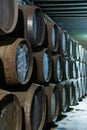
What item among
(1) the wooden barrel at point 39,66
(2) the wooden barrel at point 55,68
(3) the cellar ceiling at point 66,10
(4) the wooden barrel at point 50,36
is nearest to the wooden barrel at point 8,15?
(1) the wooden barrel at point 39,66

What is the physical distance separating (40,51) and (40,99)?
0.72m

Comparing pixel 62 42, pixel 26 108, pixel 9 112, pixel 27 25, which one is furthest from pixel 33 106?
pixel 62 42

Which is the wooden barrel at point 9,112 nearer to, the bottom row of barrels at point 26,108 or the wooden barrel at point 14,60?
the bottom row of barrels at point 26,108

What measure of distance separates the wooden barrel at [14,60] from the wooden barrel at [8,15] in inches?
7.9

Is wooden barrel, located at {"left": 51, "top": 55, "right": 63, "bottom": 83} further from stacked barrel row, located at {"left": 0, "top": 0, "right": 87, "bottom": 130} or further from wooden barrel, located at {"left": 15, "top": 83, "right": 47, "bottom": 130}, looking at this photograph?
wooden barrel, located at {"left": 15, "top": 83, "right": 47, "bottom": 130}

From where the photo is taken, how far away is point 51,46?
432 cm

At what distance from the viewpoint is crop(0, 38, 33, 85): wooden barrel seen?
104 inches

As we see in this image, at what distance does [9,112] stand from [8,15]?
952 millimetres

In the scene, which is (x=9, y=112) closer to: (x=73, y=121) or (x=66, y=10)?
(x=73, y=121)

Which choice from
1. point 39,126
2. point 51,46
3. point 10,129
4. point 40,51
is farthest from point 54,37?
point 10,129

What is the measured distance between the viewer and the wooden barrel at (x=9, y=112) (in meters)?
2.30

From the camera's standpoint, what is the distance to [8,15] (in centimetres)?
268

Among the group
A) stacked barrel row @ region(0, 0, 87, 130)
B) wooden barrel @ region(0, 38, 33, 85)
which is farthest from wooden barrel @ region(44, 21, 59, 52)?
wooden barrel @ region(0, 38, 33, 85)

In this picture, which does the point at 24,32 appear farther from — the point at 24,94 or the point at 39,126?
the point at 39,126
